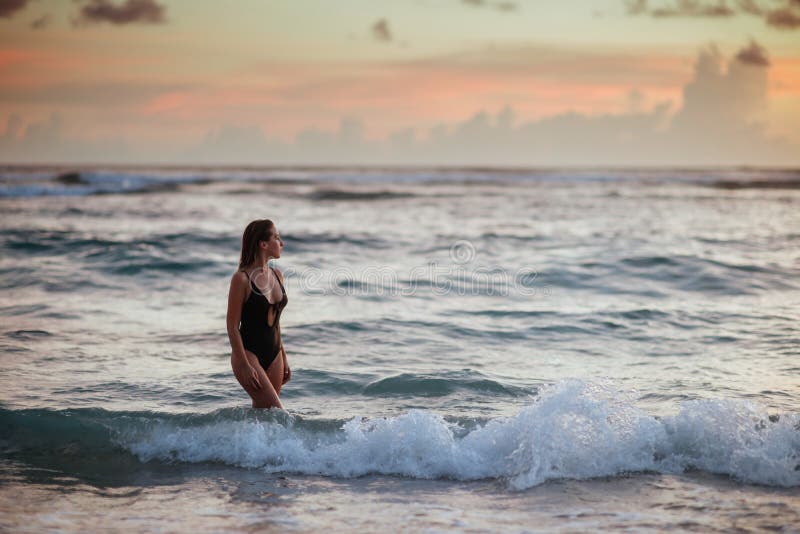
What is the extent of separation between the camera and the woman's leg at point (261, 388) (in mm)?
6113

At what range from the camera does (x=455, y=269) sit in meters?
16.2

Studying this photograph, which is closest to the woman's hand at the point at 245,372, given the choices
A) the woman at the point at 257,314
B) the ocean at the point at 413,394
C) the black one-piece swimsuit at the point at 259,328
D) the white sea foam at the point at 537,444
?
the woman at the point at 257,314

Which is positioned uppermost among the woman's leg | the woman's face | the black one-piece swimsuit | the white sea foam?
the woman's face

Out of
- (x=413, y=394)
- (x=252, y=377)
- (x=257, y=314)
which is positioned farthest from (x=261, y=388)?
(x=413, y=394)

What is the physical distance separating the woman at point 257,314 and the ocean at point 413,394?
1.36 ft

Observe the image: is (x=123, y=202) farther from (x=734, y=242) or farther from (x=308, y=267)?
(x=734, y=242)

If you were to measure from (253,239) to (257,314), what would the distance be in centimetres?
64

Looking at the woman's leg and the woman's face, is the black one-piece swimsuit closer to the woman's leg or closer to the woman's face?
the woman's leg

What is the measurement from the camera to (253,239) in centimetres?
596

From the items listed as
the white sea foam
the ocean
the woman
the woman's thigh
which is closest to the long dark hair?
the woman

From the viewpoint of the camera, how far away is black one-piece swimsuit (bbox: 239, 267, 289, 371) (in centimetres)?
607

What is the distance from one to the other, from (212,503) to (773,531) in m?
3.83

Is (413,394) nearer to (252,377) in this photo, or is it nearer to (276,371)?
(276,371)

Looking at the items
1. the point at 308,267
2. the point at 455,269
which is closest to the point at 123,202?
the point at 308,267
